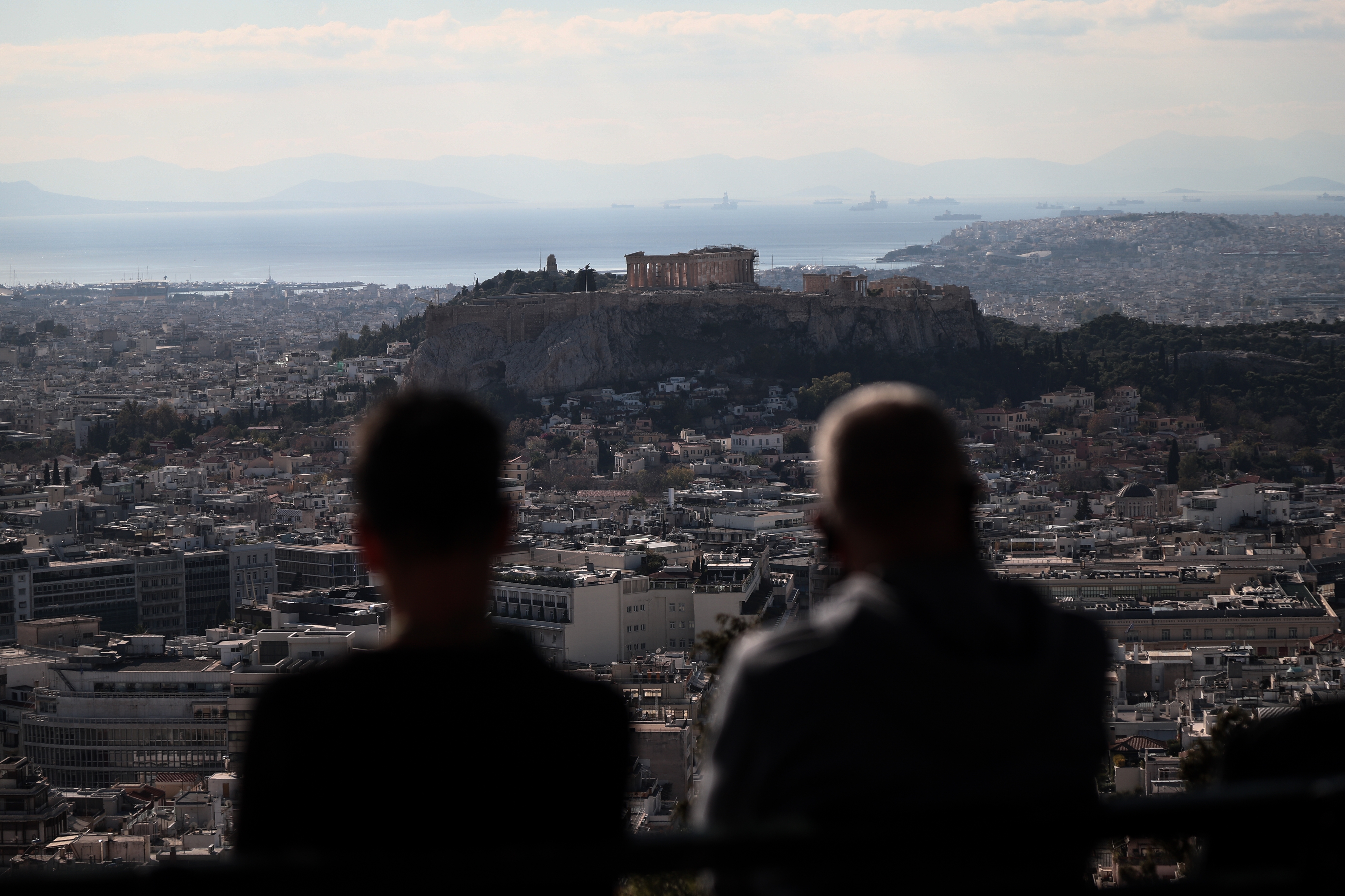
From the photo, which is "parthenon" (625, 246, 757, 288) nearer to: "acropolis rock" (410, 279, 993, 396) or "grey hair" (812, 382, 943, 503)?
"acropolis rock" (410, 279, 993, 396)

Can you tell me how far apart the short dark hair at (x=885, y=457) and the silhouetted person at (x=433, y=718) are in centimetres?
31

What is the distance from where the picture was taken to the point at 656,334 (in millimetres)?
52781

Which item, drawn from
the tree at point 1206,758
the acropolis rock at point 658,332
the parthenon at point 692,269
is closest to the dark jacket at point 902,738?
the tree at point 1206,758

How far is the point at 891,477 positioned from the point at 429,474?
45 centimetres

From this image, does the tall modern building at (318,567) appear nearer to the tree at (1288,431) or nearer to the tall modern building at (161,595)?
the tall modern building at (161,595)

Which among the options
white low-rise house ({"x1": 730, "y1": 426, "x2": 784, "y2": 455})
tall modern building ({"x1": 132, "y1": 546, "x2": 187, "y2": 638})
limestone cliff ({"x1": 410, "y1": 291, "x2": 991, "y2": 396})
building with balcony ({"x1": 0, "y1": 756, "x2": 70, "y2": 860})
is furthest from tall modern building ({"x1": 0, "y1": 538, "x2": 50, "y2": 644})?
limestone cliff ({"x1": 410, "y1": 291, "x2": 991, "y2": 396})

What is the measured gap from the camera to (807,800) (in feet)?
6.17

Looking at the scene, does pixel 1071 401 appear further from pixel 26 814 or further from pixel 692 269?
pixel 26 814

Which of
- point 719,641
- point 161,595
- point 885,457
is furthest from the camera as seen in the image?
point 161,595

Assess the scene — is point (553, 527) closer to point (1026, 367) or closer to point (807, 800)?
point (1026, 367)

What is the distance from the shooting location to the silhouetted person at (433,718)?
73.1 inches

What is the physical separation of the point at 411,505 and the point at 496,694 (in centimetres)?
20

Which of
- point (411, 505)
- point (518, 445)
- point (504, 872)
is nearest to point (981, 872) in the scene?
point (504, 872)

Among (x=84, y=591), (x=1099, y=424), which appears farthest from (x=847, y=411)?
(x=1099, y=424)
